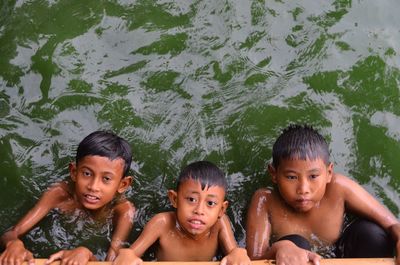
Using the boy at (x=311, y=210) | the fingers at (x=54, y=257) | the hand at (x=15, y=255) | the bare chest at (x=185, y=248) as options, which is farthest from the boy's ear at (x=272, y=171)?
the hand at (x=15, y=255)

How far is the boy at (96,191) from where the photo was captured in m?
3.09

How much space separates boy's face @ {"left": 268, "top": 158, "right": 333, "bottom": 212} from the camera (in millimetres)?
3006

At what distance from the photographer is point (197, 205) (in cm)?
296

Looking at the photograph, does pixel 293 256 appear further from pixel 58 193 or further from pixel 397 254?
pixel 58 193

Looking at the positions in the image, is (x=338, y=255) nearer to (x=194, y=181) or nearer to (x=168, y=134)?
(x=194, y=181)

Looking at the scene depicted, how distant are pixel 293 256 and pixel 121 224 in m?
0.87

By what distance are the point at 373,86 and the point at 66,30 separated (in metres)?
1.70

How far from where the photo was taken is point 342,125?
3.64 meters

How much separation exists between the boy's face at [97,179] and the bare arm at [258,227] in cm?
63

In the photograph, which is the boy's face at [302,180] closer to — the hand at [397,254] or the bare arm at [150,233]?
the hand at [397,254]

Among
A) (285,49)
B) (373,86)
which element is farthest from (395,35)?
(285,49)

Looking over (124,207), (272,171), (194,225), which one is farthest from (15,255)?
(272,171)

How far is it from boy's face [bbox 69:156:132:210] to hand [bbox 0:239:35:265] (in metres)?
0.37

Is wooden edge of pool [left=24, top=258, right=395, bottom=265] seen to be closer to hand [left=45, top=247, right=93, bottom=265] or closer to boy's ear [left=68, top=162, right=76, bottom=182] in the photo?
hand [left=45, top=247, right=93, bottom=265]
